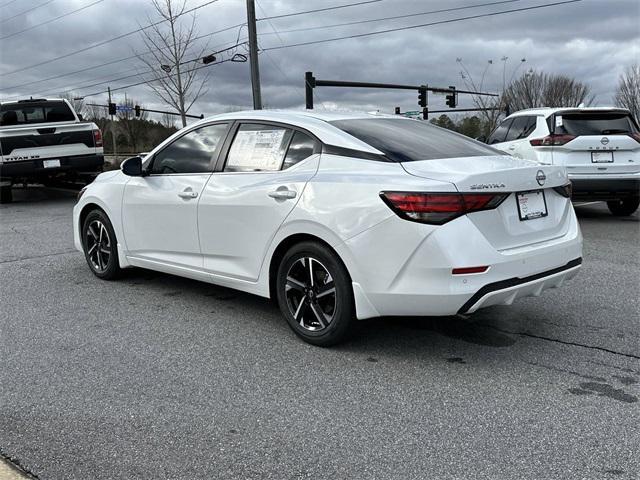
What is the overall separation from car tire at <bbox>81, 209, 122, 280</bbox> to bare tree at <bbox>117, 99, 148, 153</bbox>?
219 ft

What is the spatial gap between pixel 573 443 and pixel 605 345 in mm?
1443

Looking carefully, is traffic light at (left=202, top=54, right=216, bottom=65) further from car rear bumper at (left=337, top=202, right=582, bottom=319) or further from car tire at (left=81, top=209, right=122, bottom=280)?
car rear bumper at (left=337, top=202, right=582, bottom=319)

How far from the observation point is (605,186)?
8.90 metres

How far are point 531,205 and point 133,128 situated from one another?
7273 cm

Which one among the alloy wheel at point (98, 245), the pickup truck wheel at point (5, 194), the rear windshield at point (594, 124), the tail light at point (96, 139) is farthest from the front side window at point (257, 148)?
the pickup truck wheel at point (5, 194)

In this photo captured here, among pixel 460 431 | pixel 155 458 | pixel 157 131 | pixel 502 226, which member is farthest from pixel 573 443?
pixel 157 131

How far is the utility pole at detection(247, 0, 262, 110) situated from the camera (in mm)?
20281

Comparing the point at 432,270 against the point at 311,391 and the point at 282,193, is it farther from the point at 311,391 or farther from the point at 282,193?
the point at 282,193

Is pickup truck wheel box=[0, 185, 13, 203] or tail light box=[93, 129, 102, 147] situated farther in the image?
pickup truck wheel box=[0, 185, 13, 203]

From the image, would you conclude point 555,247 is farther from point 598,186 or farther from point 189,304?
point 598,186

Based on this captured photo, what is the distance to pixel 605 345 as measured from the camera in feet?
13.2

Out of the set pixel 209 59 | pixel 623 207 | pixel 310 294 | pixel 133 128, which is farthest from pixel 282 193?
pixel 133 128

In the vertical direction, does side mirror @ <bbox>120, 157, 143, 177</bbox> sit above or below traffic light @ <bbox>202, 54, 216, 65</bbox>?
below

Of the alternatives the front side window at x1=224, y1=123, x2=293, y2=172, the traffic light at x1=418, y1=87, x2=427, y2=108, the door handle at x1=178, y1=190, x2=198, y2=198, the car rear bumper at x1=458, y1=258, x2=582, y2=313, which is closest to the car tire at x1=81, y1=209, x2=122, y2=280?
the door handle at x1=178, y1=190, x2=198, y2=198
